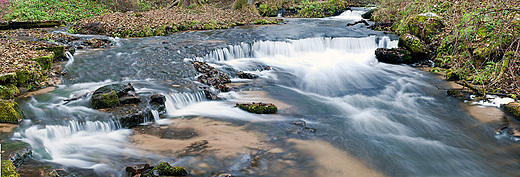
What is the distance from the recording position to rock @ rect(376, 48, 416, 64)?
11.7 metres

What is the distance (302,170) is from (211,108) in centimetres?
338

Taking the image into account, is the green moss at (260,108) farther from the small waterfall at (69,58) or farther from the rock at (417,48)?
the rock at (417,48)


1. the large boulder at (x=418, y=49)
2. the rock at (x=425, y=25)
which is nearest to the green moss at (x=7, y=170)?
the large boulder at (x=418, y=49)

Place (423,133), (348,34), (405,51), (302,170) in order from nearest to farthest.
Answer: (302,170), (423,133), (405,51), (348,34)

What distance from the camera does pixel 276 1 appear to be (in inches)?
1121

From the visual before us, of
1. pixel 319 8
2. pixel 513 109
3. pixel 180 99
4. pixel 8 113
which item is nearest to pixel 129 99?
pixel 180 99

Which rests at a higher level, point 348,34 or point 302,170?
point 348,34

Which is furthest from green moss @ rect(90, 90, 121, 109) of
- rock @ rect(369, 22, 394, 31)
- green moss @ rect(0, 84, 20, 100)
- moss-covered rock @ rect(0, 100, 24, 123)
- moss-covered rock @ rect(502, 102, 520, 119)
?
rock @ rect(369, 22, 394, 31)

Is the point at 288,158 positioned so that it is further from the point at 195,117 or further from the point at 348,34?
the point at 348,34

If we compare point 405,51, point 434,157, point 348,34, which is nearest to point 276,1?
point 348,34

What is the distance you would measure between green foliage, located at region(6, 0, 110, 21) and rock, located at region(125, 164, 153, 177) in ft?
65.9

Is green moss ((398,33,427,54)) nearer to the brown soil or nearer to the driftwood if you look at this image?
the brown soil

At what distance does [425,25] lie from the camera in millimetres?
A: 12336

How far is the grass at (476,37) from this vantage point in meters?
6.20
